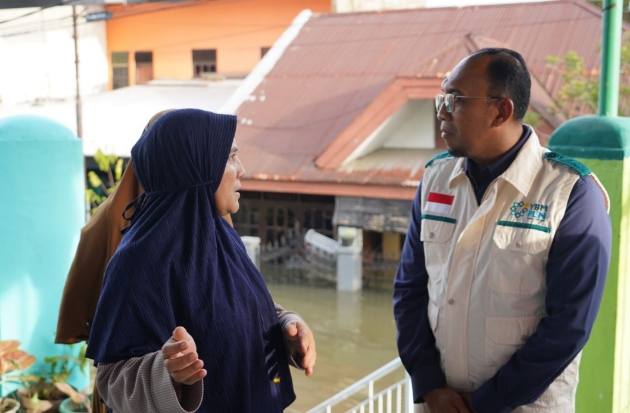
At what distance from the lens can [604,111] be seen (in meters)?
2.85

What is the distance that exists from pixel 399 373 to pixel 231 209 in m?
6.93

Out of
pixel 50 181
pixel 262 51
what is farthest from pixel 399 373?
pixel 262 51

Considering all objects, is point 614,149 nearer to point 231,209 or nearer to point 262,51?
point 231,209

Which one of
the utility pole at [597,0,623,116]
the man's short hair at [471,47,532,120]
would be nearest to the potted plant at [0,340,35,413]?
the man's short hair at [471,47,532,120]

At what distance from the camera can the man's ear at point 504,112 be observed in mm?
1999

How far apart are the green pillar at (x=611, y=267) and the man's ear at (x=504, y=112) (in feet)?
2.51

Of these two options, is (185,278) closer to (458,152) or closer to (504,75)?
(458,152)

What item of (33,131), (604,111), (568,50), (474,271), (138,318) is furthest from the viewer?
(568,50)

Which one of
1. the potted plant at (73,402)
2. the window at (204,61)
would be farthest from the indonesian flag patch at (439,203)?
the window at (204,61)

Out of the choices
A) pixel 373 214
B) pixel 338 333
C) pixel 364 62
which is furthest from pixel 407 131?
pixel 338 333

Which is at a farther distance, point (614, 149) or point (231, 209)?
point (614, 149)

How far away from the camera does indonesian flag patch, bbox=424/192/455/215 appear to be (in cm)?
211

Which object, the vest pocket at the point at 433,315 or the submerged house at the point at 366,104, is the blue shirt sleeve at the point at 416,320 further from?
the submerged house at the point at 366,104

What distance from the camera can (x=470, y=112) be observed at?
2014 mm
